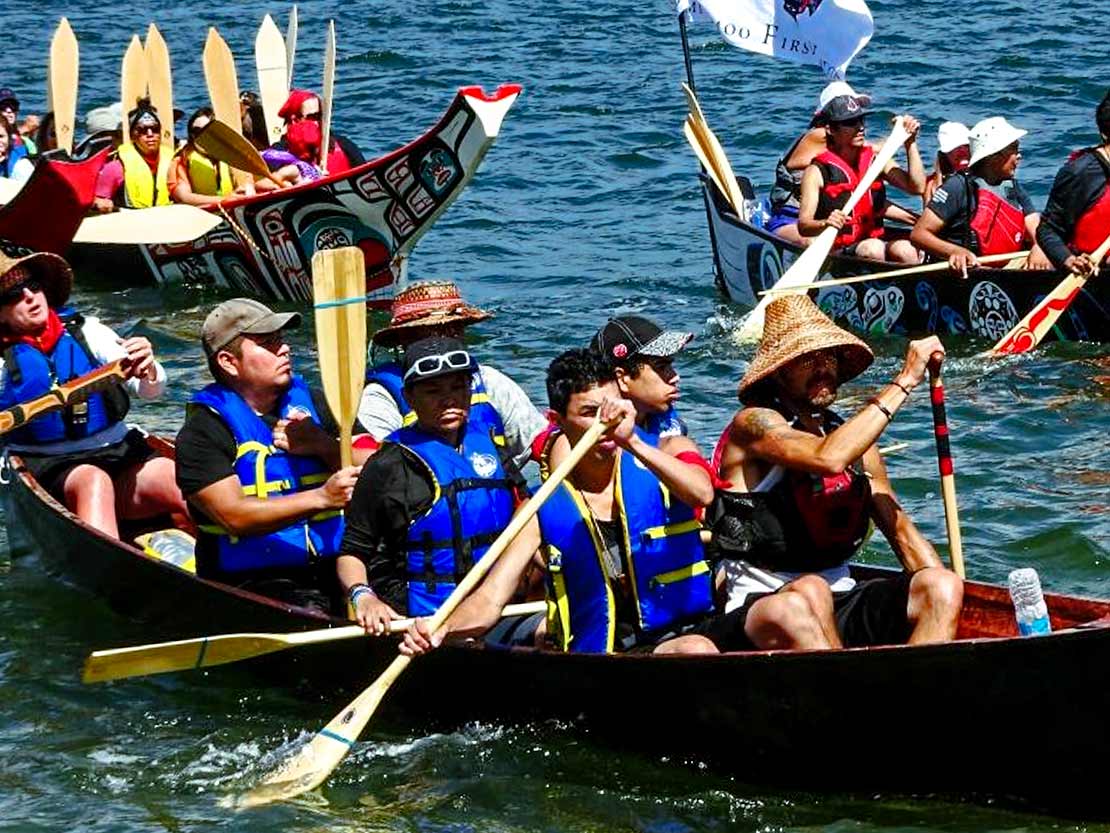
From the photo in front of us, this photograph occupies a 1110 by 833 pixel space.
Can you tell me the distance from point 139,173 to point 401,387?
267 inches

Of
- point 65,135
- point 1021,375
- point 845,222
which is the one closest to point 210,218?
point 65,135

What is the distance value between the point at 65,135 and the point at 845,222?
19.8 ft

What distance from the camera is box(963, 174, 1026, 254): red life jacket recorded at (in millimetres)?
10062

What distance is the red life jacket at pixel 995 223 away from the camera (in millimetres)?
10062

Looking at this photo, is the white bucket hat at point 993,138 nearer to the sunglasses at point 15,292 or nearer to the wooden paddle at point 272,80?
the sunglasses at point 15,292

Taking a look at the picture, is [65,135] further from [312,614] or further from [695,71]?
[312,614]

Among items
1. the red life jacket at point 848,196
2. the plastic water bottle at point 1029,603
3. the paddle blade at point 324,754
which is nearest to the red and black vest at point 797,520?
the plastic water bottle at point 1029,603

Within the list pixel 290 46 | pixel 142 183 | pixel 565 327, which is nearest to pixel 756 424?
pixel 565 327

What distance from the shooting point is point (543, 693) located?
5.85 meters

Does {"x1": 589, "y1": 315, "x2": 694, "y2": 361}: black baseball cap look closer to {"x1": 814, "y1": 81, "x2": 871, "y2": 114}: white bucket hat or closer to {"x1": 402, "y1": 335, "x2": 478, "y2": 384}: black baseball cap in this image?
{"x1": 402, "y1": 335, "x2": 478, "y2": 384}: black baseball cap

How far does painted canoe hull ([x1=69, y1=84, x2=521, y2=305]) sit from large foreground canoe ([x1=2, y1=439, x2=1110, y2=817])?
4.85 metres

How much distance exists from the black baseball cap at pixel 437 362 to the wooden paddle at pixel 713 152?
5.85 meters

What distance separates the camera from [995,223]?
10.1 m

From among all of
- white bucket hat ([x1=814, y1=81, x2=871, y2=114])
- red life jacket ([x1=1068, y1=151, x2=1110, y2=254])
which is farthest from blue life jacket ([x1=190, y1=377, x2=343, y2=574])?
white bucket hat ([x1=814, y1=81, x2=871, y2=114])
